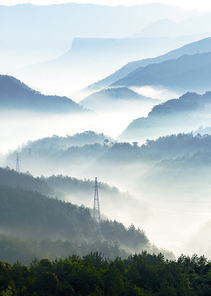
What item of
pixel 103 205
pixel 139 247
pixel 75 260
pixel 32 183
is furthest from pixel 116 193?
pixel 75 260

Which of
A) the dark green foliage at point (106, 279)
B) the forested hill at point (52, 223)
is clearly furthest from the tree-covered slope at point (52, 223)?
the dark green foliage at point (106, 279)

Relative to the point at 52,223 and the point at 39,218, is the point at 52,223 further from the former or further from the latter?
the point at 39,218

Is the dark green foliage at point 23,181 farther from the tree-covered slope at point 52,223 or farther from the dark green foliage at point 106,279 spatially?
the dark green foliage at point 106,279

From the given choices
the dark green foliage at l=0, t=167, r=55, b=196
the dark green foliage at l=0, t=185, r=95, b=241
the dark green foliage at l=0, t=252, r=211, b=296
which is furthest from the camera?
the dark green foliage at l=0, t=167, r=55, b=196

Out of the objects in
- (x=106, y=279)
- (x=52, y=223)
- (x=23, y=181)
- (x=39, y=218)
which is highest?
(x=23, y=181)

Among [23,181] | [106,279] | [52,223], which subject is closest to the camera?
[106,279]

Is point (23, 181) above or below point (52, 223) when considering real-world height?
above

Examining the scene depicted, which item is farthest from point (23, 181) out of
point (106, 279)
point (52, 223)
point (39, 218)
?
point (106, 279)

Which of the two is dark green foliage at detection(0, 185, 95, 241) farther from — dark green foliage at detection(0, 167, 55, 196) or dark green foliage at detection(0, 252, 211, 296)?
dark green foliage at detection(0, 252, 211, 296)

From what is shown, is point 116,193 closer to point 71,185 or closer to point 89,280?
point 71,185

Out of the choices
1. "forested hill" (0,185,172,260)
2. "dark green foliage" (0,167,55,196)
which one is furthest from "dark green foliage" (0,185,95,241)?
"dark green foliage" (0,167,55,196)
